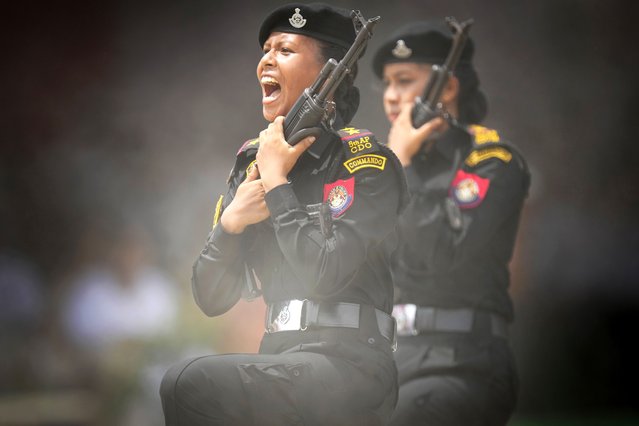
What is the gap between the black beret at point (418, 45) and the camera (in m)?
3.37

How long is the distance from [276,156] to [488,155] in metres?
1.30

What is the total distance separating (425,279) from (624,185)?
152 inches

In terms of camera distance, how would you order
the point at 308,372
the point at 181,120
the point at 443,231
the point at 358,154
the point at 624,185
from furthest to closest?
the point at 624,185 < the point at 181,120 < the point at 443,231 < the point at 358,154 < the point at 308,372

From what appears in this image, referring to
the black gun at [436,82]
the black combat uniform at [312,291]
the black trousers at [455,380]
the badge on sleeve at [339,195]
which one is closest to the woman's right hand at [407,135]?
the black gun at [436,82]

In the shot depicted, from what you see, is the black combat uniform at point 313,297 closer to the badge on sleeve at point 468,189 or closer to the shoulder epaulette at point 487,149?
the badge on sleeve at point 468,189

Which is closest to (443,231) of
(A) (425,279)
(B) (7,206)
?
(A) (425,279)

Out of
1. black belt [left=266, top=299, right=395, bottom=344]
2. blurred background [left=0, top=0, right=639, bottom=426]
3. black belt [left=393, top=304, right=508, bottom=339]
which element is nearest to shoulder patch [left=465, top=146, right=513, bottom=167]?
black belt [left=393, top=304, right=508, bottom=339]

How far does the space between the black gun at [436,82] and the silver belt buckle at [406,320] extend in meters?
0.60

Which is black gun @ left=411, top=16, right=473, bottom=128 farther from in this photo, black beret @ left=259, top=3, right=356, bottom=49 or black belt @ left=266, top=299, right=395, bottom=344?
black belt @ left=266, top=299, right=395, bottom=344

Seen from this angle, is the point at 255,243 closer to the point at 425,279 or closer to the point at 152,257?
the point at 425,279

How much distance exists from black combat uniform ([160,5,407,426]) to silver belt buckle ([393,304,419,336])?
0.90 metres

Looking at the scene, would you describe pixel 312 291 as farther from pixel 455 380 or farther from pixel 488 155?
pixel 488 155

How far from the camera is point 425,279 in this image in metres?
3.11

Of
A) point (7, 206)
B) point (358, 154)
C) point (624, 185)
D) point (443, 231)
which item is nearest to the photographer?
point (358, 154)
